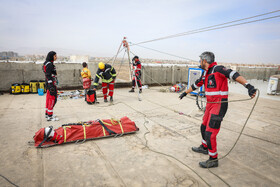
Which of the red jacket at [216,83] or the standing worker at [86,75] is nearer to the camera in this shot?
the red jacket at [216,83]

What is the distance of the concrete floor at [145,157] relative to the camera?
269 cm

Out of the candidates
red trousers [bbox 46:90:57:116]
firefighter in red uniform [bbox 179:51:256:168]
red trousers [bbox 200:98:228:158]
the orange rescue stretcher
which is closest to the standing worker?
red trousers [bbox 46:90:57:116]

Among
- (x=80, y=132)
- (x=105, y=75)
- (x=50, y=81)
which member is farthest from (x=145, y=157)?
(x=105, y=75)

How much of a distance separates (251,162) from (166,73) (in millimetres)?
10541

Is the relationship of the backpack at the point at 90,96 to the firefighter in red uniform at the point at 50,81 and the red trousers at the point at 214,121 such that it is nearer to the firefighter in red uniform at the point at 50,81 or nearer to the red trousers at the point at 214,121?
the firefighter in red uniform at the point at 50,81

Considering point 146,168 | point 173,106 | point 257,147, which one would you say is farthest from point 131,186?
point 173,106

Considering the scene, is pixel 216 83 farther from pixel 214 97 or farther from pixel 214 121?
pixel 214 121

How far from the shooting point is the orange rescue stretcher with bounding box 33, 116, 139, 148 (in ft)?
11.7

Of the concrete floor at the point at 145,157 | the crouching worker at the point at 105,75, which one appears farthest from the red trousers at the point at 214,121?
the crouching worker at the point at 105,75

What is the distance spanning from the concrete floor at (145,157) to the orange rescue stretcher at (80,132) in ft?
0.44

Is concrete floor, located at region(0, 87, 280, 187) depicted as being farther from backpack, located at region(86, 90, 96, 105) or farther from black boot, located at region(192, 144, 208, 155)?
backpack, located at region(86, 90, 96, 105)

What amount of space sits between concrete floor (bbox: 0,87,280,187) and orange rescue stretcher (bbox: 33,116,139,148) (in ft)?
0.44

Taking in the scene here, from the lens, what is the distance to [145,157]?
331 centimetres

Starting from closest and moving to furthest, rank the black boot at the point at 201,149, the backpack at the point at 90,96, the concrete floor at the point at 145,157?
the concrete floor at the point at 145,157, the black boot at the point at 201,149, the backpack at the point at 90,96
